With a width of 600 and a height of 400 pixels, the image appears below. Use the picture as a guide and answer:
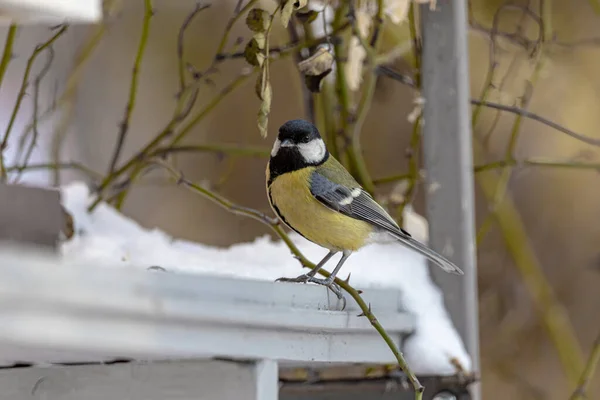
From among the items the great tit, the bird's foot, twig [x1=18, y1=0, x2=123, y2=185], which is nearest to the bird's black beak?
the great tit

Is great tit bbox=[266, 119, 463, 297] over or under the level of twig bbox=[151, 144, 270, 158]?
under

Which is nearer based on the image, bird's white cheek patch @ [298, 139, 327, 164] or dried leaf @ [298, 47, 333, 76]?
dried leaf @ [298, 47, 333, 76]

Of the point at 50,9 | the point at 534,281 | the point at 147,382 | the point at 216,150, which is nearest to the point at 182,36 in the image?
the point at 216,150

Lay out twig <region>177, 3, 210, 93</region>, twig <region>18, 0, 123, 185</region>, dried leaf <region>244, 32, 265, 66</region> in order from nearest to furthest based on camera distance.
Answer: dried leaf <region>244, 32, 265, 66</region> < twig <region>177, 3, 210, 93</region> < twig <region>18, 0, 123, 185</region>

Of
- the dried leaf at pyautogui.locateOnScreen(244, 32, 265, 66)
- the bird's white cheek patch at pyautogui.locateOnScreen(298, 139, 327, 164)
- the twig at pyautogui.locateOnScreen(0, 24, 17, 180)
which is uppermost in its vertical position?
the twig at pyautogui.locateOnScreen(0, 24, 17, 180)

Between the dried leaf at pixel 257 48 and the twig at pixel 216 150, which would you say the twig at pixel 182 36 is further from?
the dried leaf at pixel 257 48

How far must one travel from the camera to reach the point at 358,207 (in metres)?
1.29

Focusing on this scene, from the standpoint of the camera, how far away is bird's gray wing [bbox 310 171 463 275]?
1.25 m

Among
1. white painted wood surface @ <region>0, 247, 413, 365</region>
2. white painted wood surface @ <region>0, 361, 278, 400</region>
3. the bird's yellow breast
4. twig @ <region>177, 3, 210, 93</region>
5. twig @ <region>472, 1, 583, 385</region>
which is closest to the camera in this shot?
white painted wood surface @ <region>0, 247, 413, 365</region>

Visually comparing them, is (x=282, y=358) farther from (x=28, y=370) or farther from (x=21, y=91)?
(x=21, y=91)

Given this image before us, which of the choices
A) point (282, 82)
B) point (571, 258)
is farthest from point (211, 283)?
point (571, 258)

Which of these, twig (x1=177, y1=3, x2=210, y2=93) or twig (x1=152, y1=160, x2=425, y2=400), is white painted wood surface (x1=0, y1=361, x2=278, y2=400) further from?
twig (x1=177, y1=3, x2=210, y2=93)

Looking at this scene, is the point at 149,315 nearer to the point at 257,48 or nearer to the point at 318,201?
the point at 257,48

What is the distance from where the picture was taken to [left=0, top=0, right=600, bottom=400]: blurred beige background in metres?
2.50
